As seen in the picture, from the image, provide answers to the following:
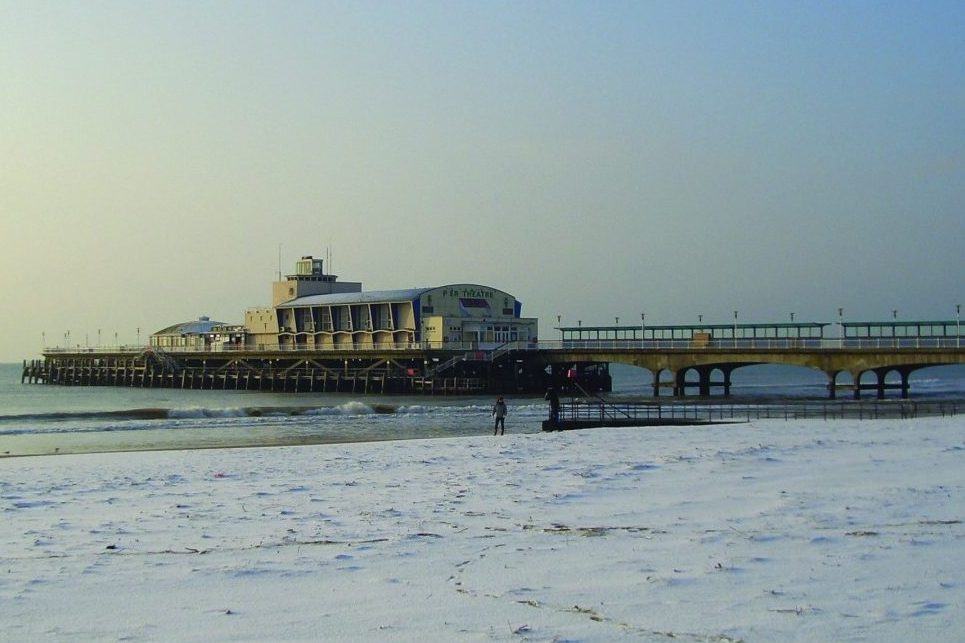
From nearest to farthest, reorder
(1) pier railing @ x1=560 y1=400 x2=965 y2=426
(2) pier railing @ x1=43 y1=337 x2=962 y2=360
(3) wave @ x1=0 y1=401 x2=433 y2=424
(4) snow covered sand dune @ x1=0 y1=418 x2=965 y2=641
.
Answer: (4) snow covered sand dune @ x1=0 y1=418 x2=965 y2=641 → (1) pier railing @ x1=560 y1=400 x2=965 y2=426 → (3) wave @ x1=0 y1=401 x2=433 y2=424 → (2) pier railing @ x1=43 y1=337 x2=962 y2=360

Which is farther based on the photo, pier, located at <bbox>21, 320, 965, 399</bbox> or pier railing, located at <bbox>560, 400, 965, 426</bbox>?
pier, located at <bbox>21, 320, 965, 399</bbox>

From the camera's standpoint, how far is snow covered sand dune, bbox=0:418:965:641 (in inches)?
317

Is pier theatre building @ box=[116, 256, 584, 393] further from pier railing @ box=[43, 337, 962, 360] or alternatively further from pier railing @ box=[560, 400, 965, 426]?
pier railing @ box=[560, 400, 965, 426]

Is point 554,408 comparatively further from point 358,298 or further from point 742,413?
point 358,298

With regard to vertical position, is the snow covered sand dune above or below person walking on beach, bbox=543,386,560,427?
below

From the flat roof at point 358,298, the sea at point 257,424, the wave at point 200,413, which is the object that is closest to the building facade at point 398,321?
the flat roof at point 358,298

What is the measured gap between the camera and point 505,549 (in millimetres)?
10734

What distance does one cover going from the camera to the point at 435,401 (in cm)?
5869

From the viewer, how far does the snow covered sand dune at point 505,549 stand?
805cm

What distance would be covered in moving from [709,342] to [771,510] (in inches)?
1856

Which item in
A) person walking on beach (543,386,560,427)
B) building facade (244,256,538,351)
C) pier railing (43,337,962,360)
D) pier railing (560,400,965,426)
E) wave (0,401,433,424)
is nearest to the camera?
person walking on beach (543,386,560,427)

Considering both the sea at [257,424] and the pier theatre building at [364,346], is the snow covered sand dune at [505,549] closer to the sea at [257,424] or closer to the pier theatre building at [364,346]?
the sea at [257,424]

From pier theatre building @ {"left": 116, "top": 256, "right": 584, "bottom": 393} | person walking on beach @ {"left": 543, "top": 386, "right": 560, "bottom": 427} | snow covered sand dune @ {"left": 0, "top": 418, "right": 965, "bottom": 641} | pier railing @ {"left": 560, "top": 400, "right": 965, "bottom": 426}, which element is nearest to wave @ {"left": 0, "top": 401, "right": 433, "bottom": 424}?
pier railing @ {"left": 560, "top": 400, "right": 965, "bottom": 426}

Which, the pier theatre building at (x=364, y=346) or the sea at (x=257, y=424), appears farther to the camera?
the pier theatre building at (x=364, y=346)
